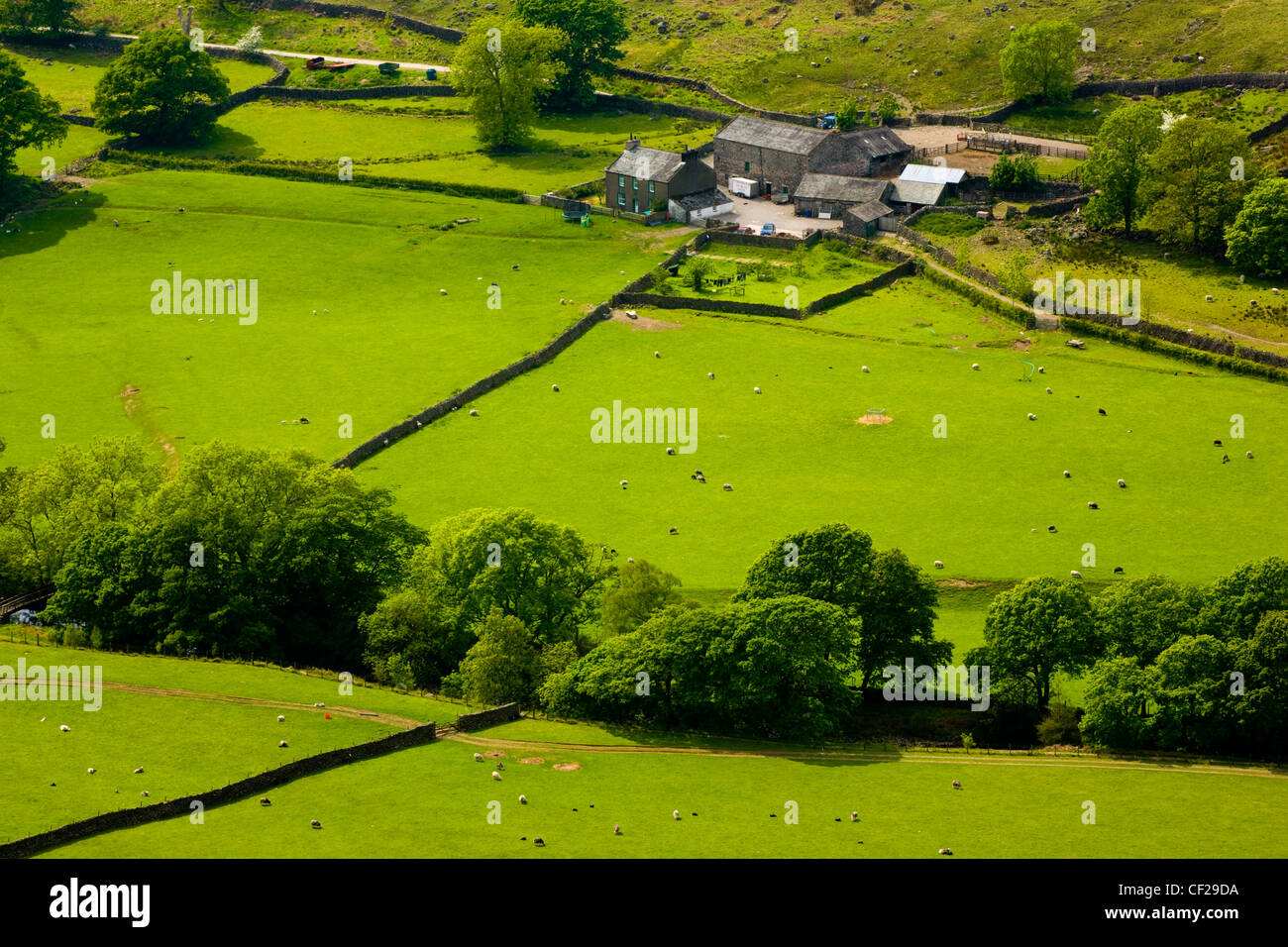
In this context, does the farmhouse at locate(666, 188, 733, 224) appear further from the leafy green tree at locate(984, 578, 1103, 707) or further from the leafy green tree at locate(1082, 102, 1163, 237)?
the leafy green tree at locate(984, 578, 1103, 707)

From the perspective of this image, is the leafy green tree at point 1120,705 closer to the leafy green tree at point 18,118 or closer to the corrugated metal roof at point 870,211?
the corrugated metal roof at point 870,211

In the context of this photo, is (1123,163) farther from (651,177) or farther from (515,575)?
(515,575)

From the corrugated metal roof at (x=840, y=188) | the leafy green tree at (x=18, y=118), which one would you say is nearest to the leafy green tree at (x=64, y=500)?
the leafy green tree at (x=18, y=118)

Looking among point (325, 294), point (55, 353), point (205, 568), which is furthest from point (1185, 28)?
point (205, 568)

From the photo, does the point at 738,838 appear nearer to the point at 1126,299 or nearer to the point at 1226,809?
the point at 1226,809

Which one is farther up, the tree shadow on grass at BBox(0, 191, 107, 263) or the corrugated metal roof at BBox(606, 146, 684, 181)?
the corrugated metal roof at BBox(606, 146, 684, 181)

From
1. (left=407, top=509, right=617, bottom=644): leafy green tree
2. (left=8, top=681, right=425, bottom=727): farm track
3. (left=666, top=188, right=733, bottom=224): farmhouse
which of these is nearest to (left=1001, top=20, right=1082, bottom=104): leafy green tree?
(left=666, top=188, right=733, bottom=224): farmhouse

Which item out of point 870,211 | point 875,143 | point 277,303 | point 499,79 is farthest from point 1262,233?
point 277,303

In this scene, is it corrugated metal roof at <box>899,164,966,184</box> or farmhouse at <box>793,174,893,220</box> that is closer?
farmhouse at <box>793,174,893,220</box>
